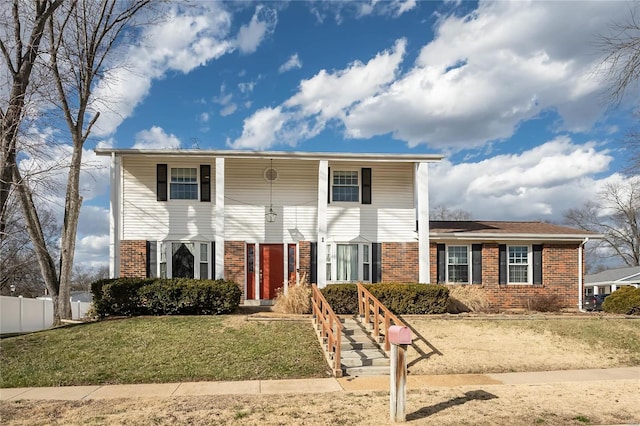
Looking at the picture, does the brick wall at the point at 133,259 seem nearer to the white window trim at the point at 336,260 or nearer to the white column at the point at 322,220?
the white column at the point at 322,220

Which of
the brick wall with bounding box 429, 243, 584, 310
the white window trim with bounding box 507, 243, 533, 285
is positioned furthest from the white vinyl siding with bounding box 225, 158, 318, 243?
the white window trim with bounding box 507, 243, 533, 285

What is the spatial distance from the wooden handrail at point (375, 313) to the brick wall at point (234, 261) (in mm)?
5247

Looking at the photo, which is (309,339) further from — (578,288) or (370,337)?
(578,288)

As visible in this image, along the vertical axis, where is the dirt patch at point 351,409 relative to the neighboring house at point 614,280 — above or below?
above

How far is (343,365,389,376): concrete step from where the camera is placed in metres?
9.58

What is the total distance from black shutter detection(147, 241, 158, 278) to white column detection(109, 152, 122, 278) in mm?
1022

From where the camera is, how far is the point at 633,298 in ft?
53.5

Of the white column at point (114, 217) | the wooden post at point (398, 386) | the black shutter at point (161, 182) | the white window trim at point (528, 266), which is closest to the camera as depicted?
the wooden post at point (398, 386)

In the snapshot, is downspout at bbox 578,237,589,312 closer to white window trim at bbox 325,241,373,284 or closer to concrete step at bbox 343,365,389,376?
white window trim at bbox 325,241,373,284

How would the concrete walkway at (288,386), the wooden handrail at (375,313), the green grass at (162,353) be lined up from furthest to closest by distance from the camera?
the wooden handrail at (375,313), the green grass at (162,353), the concrete walkway at (288,386)

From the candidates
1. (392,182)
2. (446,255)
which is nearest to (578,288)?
(446,255)

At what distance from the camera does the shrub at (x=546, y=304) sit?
16234 mm

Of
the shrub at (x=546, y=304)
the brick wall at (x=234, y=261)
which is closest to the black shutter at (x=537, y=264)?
the shrub at (x=546, y=304)

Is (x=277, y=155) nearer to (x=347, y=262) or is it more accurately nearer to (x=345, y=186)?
(x=345, y=186)
